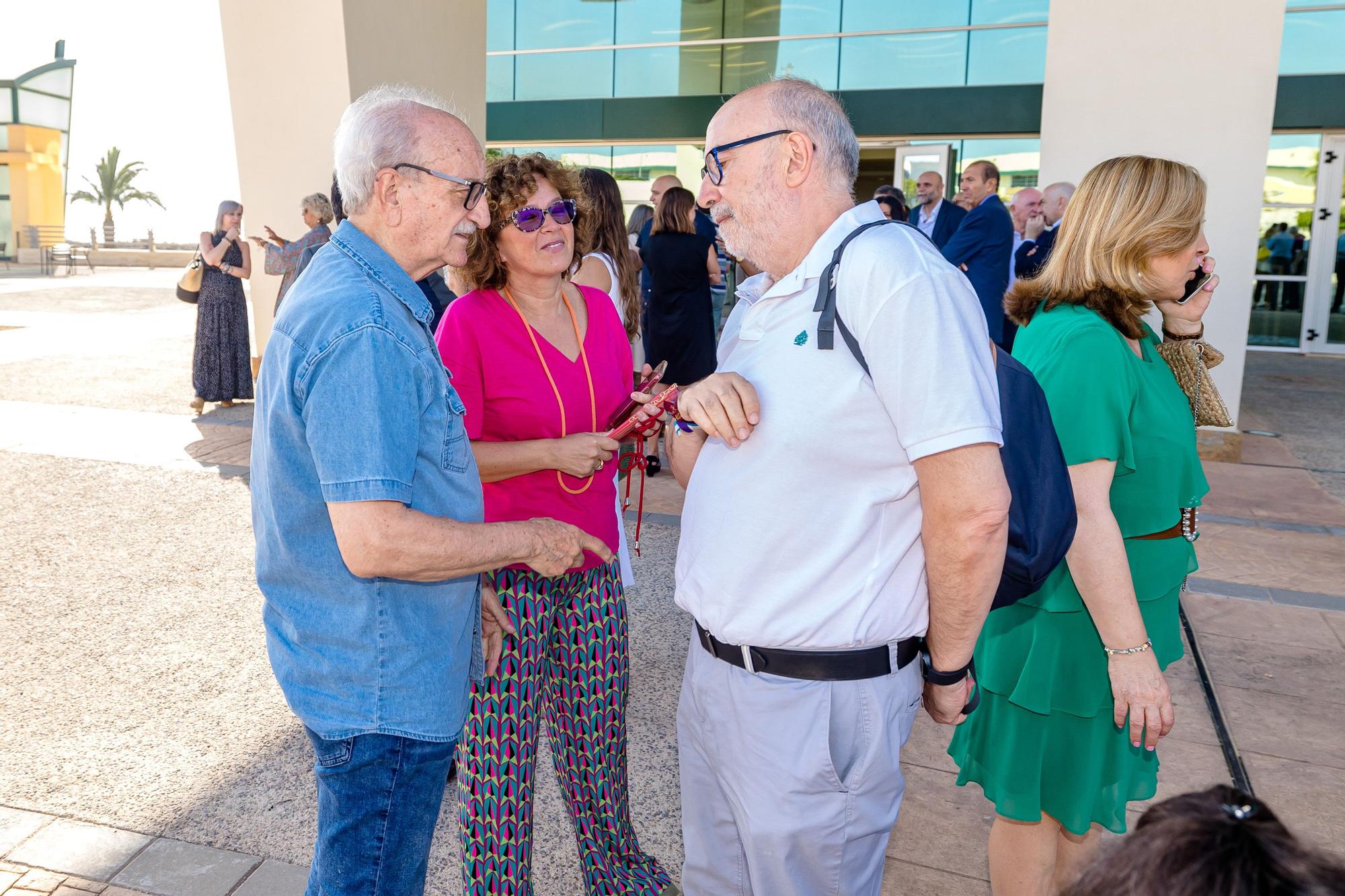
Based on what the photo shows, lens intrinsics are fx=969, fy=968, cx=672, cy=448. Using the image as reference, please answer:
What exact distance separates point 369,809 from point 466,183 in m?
1.16

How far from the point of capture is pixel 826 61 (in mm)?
15320

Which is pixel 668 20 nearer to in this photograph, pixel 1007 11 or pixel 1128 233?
pixel 1007 11

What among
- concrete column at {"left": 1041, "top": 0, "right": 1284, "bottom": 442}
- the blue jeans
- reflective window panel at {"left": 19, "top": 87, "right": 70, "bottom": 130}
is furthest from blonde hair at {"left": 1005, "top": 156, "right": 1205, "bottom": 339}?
reflective window panel at {"left": 19, "top": 87, "right": 70, "bottom": 130}

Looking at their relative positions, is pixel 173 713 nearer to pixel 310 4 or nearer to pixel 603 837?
pixel 603 837

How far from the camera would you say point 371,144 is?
5.74ft

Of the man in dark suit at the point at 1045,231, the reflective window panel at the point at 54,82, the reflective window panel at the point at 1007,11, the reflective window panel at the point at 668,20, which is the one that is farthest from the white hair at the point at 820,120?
the reflective window panel at the point at 54,82

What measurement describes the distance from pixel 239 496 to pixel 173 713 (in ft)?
10.4

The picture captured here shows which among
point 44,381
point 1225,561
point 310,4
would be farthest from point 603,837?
point 44,381

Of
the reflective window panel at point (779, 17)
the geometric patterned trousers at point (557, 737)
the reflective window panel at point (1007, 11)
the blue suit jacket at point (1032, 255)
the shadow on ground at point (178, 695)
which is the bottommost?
the shadow on ground at point (178, 695)

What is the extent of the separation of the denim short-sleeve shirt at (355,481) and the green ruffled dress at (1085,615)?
4.10ft

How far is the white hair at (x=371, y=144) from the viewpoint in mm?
1752

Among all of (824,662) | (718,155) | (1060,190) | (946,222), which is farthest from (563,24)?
(824,662)

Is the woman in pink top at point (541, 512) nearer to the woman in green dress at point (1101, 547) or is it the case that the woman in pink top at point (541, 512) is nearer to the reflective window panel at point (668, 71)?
the woman in green dress at point (1101, 547)

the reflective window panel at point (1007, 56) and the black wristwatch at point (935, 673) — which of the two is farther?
the reflective window panel at point (1007, 56)
